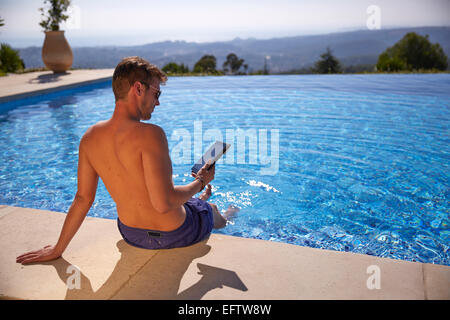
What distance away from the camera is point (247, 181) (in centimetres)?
430

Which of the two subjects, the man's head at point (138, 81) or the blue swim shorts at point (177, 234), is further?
the blue swim shorts at point (177, 234)

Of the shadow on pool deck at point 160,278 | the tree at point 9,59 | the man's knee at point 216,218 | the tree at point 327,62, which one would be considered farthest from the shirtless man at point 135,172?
the tree at point 327,62

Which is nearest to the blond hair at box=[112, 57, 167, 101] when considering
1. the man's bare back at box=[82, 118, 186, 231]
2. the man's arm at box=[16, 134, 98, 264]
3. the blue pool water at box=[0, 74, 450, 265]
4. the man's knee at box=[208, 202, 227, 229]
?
the man's bare back at box=[82, 118, 186, 231]

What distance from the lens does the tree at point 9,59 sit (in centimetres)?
1407

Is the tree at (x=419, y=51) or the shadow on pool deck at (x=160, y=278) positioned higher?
the tree at (x=419, y=51)

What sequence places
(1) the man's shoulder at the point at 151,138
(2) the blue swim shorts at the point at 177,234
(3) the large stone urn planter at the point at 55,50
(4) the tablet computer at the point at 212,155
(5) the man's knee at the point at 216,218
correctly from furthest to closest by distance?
(3) the large stone urn planter at the point at 55,50
(5) the man's knee at the point at 216,218
(4) the tablet computer at the point at 212,155
(2) the blue swim shorts at the point at 177,234
(1) the man's shoulder at the point at 151,138

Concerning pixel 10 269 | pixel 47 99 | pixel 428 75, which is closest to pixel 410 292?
pixel 10 269

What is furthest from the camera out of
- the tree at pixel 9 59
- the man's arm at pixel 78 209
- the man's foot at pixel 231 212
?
the tree at pixel 9 59

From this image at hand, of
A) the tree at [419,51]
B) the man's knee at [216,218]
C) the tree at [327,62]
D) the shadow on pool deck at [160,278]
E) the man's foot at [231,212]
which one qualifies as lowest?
the man's foot at [231,212]

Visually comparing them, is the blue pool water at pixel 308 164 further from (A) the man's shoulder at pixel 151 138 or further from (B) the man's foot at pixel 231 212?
(A) the man's shoulder at pixel 151 138

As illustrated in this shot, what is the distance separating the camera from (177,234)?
2.11 metres

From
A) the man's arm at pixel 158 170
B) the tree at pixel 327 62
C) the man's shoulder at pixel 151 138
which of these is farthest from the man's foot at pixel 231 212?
the tree at pixel 327 62

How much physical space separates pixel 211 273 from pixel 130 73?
1.21 m

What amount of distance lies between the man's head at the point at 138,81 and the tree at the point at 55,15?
41.6 feet
